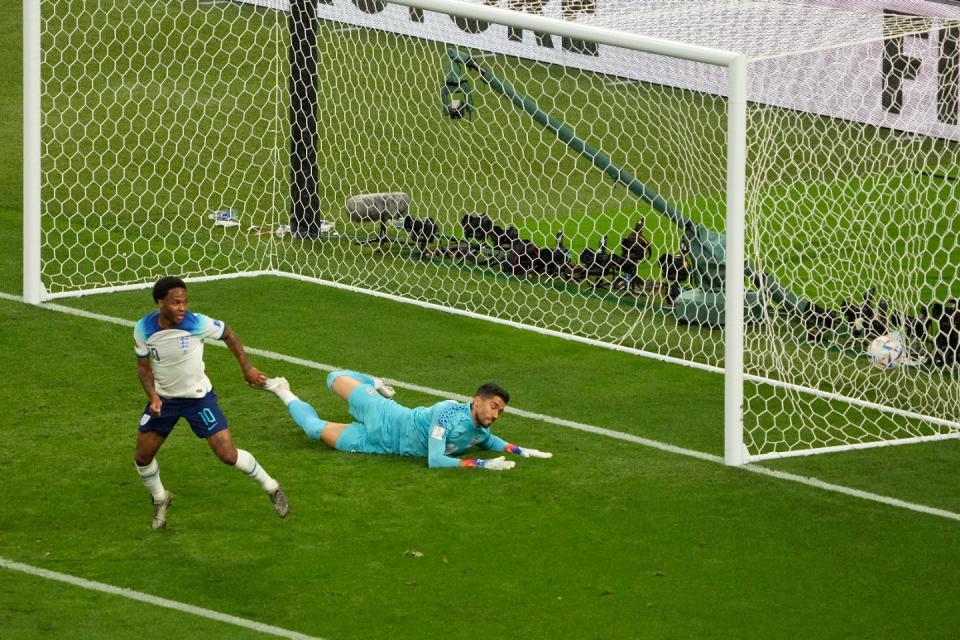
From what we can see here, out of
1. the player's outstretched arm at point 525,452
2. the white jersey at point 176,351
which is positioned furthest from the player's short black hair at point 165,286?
the player's outstretched arm at point 525,452

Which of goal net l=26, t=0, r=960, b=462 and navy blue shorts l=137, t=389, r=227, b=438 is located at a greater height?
goal net l=26, t=0, r=960, b=462

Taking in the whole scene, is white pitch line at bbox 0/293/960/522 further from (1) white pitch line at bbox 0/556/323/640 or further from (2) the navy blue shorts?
(1) white pitch line at bbox 0/556/323/640

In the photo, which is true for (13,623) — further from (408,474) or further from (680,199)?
(680,199)

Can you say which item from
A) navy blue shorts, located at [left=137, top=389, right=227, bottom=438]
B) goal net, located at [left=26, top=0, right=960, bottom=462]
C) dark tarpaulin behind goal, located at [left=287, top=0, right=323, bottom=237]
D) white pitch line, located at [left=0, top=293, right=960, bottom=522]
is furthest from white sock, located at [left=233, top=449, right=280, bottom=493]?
dark tarpaulin behind goal, located at [left=287, top=0, right=323, bottom=237]

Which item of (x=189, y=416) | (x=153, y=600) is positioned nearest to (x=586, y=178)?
(x=189, y=416)

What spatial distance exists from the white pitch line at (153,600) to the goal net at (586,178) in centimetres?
366

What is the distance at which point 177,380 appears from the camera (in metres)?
9.55

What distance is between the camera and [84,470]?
10.8 m

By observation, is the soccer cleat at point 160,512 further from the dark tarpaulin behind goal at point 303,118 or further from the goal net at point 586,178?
the dark tarpaulin behind goal at point 303,118

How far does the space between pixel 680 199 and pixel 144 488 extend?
5288 mm

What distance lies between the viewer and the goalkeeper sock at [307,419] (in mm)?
11320

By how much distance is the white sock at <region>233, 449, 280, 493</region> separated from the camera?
9688 millimetres

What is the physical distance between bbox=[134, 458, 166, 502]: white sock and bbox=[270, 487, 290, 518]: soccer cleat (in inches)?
24.3

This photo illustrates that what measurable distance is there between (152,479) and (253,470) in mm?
561
